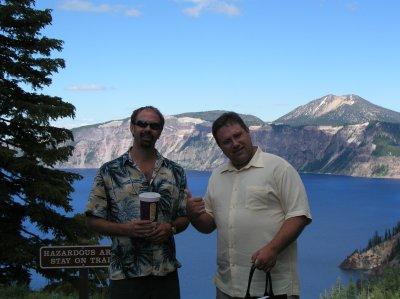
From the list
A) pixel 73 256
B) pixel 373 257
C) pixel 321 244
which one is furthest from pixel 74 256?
pixel 373 257

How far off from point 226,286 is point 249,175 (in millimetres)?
862

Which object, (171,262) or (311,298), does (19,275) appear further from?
(311,298)

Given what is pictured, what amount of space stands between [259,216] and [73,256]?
2.90 metres

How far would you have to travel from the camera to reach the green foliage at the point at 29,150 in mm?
11523

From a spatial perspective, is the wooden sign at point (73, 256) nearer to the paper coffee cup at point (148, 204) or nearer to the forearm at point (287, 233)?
the paper coffee cup at point (148, 204)

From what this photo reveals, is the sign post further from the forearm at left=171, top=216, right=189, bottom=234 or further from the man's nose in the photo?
the man's nose

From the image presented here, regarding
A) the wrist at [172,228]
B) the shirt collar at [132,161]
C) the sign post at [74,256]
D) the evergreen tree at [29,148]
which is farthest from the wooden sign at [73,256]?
the evergreen tree at [29,148]

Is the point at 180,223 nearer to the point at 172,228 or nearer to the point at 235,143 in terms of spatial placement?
the point at 172,228

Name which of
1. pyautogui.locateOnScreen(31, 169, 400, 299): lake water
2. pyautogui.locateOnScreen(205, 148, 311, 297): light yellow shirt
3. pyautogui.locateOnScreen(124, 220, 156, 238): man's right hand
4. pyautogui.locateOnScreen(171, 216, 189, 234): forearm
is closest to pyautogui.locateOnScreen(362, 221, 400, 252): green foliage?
pyautogui.locateOnScreen(31, 169, 400, 299): lake water

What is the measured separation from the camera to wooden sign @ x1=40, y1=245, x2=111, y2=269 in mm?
5766

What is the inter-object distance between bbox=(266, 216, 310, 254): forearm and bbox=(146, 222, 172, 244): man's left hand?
806 mm

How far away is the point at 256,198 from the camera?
12.4 ft

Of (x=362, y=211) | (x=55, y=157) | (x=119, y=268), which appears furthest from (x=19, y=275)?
(x=362, y=211)

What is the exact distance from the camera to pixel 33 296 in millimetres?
7770
